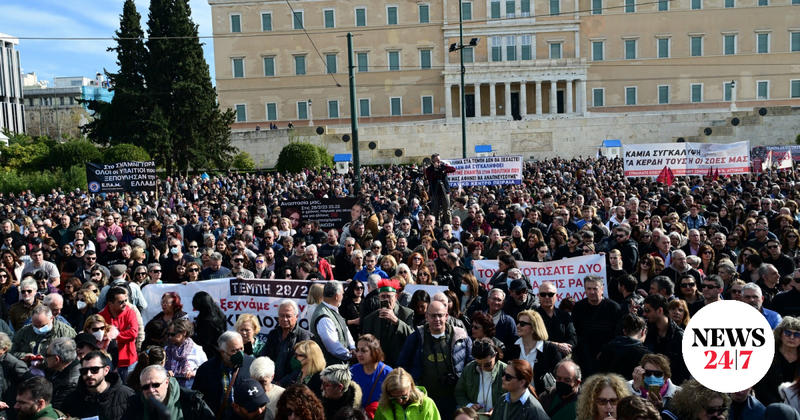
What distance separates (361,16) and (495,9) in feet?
35.6

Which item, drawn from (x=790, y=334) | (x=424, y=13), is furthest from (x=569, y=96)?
(x=790, y=334)

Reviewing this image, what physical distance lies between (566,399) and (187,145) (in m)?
38.9

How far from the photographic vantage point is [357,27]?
6019cm

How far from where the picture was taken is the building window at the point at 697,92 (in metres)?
59.0

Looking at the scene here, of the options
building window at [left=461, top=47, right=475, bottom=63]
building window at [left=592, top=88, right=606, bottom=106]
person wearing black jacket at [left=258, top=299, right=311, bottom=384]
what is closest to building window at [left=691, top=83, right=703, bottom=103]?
building window at [left=592, top=88, right=606, bottom=106]

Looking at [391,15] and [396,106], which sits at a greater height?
[391,15]

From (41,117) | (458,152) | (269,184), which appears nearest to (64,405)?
(269,184)

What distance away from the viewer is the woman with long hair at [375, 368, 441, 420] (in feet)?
15.8

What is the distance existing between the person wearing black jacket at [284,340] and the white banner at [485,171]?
12.0m

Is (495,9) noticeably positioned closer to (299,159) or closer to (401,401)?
(299,159)

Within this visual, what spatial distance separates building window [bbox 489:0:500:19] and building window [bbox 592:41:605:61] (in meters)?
8.16

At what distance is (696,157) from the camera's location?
18.1 meters

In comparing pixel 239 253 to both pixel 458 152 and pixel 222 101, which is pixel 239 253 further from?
pixel 222 101

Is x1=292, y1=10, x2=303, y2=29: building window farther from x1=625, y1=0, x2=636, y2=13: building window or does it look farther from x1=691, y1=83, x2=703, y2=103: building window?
x1=691, y1=83, x2=703, y2=103: building window
